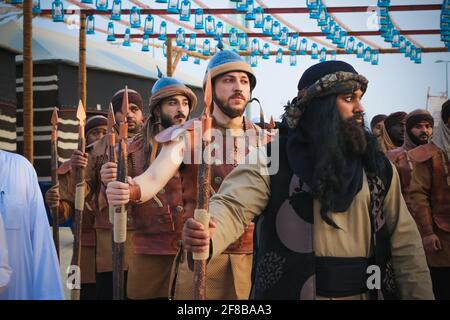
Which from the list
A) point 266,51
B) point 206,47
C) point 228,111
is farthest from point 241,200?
point 266,51

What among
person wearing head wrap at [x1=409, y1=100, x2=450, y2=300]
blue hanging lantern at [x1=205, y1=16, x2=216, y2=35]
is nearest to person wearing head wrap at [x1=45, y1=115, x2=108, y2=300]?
person wearing head wrap at [x1=409, y1=100, x2=450, y2=300]

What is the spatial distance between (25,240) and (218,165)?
1.59 m

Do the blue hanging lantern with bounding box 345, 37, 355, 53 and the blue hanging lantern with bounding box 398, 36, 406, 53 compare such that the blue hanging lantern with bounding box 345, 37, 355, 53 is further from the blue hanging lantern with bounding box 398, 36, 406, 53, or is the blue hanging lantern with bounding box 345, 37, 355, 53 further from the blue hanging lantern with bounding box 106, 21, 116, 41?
the blue hanging lantern with bounding box 106, 21, 116, 41

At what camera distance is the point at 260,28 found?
55.1ft

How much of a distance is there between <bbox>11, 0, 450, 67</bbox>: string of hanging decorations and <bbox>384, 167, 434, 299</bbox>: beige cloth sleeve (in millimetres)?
7841

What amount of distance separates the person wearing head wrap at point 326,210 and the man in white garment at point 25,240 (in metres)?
0.87

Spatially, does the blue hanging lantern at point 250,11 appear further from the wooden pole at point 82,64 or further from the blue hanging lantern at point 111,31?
the blue hanging lantern at point 111,31

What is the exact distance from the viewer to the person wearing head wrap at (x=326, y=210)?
3709 mm

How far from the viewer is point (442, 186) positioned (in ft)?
23.8

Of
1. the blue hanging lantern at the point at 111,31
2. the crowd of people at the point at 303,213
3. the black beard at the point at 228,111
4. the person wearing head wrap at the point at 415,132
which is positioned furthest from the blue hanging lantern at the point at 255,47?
the crowd of people at the point at 303,213

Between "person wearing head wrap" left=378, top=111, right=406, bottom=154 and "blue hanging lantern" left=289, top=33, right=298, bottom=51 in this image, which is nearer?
"person wearing head wrap" left=378, top=111, right=406, bottom=154

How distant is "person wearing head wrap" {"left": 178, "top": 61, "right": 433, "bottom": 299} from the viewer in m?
3.71

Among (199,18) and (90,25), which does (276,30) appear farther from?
(90,25)
